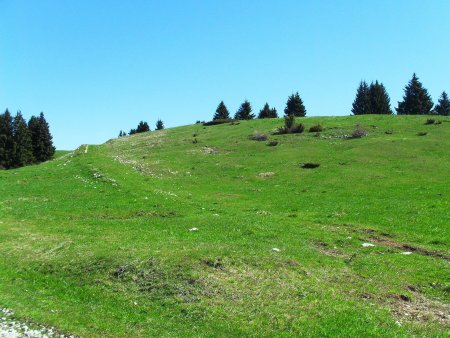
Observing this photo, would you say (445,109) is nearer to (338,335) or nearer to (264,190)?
(264,190)

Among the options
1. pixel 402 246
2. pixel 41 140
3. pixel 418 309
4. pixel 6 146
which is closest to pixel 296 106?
pixel 41 140

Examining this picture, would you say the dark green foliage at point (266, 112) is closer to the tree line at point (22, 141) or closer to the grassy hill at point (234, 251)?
the tree line at point (22, 141)

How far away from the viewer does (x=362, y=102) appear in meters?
134

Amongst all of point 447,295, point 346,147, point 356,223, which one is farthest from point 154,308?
point 346,147

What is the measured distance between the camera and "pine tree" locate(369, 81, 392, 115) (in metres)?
122

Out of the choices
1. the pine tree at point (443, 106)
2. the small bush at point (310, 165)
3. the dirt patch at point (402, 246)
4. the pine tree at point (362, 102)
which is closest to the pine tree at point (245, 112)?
the pine tree at point (362, 102)

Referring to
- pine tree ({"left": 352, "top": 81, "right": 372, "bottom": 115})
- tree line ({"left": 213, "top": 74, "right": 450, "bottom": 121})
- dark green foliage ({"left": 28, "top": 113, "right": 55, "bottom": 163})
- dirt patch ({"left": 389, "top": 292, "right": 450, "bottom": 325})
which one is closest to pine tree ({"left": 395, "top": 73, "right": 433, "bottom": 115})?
tree line ({"left": 213, "top": 74, "right": 450, "bottom": 121})

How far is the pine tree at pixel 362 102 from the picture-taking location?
125125 millimetres

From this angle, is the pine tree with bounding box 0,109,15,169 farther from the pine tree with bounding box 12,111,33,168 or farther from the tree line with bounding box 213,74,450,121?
the tree line with bounding box 213,74,450,121

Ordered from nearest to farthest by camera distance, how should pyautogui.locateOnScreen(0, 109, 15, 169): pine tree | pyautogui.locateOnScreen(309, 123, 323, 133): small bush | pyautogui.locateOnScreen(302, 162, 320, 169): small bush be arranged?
pyautogui.locateOnScreen(302, 162, 320, 169): small bush → pyautogui.locateOnScreen(309, 123, 323, 133): small bush → pyautogui.locateOnScreen(0, 109, 15, 169): pine tree

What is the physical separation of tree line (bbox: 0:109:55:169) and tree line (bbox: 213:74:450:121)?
142 ft

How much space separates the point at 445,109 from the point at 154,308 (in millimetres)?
123145

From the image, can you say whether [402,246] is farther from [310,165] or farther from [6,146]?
[6,146]

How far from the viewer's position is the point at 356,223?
25125 millimetres
